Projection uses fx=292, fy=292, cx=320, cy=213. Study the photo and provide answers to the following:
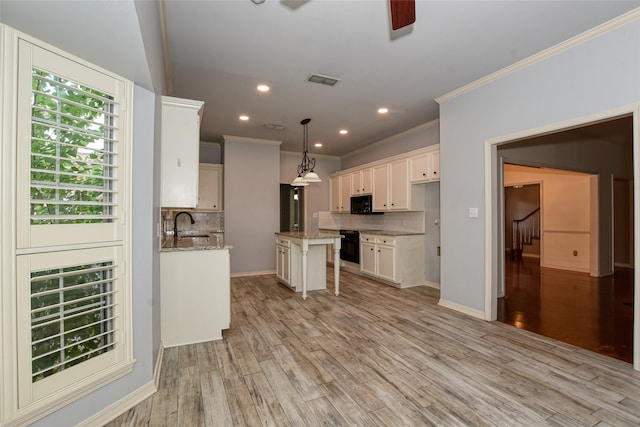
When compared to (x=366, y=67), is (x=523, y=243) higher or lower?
lower

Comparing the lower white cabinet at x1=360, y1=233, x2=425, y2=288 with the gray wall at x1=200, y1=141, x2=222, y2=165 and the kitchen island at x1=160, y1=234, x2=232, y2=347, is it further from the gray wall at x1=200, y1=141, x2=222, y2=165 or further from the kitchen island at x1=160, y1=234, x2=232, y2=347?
the gray wall at x1=200, y1=141, x2=222, y2=165

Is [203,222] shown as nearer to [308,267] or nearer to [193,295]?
[308,267]

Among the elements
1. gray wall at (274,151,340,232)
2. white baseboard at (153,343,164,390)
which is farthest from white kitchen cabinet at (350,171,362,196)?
white baseboard at (153,343,164,390)

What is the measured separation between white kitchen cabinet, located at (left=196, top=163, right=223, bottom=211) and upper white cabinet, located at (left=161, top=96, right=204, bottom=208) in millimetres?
3257

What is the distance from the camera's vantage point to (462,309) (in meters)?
3.60

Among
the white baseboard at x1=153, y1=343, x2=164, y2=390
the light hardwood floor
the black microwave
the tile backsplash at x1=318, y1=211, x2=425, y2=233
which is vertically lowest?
the light hardwood floor

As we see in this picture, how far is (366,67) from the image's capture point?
10.2 ft

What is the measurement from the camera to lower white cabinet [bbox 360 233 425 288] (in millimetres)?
4855

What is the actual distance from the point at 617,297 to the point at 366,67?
197 inches

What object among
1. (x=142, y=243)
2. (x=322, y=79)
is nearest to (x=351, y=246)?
(x=322, y=79)

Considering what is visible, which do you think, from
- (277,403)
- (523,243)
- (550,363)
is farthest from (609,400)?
(523,243)

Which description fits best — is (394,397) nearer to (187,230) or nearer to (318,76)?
(318,76)

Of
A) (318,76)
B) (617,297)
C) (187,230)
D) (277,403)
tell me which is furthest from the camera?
(187,230)

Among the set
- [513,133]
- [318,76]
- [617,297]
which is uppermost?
[318,76]
